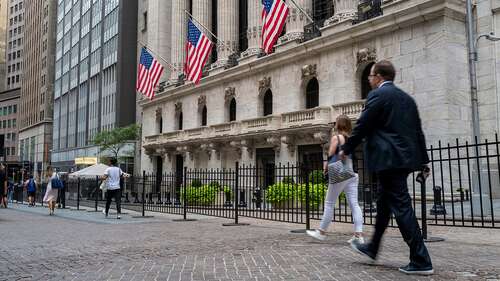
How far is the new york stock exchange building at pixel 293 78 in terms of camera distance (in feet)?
67.3

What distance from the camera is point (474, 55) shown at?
15.4m

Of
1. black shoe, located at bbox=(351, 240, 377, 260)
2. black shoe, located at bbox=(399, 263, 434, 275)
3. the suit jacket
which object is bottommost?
black shoe, located at bbox=(399, 263, 434, 275)

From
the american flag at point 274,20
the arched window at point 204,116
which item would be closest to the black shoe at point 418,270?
the american flag at point 274,20

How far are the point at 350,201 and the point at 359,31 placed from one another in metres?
17.8

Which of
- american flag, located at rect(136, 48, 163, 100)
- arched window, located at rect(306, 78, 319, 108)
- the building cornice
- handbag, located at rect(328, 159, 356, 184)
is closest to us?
handbag, located at rect(328, 159, 356, 184)

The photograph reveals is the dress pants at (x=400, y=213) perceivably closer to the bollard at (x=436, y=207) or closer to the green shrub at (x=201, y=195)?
the bollard at (x=436, y=207)

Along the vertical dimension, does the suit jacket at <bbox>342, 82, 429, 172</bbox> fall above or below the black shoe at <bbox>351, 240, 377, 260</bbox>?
above

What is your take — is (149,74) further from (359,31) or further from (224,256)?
(224,256)

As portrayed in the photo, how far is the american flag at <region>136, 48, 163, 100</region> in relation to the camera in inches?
1170

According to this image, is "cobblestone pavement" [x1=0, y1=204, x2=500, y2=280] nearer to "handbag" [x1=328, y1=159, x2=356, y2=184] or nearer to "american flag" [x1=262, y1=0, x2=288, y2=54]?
"handbag" [x1=328, y1=159, x2=356, y2=184]

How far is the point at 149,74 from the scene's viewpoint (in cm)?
3028

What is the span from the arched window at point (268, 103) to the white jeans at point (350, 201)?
23.7m

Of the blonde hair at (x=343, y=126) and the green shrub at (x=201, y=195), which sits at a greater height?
the blonde hair at (x=343, y=126)

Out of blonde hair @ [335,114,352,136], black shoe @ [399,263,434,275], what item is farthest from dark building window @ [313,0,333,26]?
black shoe @ [399,263,434,275]
